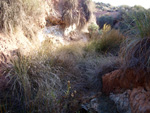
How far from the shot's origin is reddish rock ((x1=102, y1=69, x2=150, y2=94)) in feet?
8.26

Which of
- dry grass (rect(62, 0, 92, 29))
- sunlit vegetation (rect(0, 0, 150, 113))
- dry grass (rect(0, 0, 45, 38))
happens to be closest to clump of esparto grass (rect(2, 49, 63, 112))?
sunlit vegetation (rect(0, 0, 150, 113))

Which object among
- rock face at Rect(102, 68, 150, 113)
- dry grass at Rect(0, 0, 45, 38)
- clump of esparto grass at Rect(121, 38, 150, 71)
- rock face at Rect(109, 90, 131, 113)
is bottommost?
rock face at Rect(109, 90, 131, 113)

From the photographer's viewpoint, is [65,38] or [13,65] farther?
[65,38]

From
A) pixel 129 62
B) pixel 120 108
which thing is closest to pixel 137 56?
pixel 129 62

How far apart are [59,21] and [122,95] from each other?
6.04 meters

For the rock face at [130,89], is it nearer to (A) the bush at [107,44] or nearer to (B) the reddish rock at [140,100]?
(B) the reddish rock at [140,100]

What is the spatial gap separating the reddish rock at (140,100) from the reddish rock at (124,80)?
0.12m

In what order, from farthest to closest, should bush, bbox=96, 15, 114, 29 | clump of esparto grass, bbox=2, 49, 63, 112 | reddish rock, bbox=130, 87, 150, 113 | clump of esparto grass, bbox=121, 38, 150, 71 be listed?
1. bush, bbox=96, 15, 114, 29
2. clump of esparto grass, bbox=2, 49, 63, 112
3. clump of esparto grass, bbox=121, 38, 150, 71
4. reddish rock, bbox=130, 87, 150, 113

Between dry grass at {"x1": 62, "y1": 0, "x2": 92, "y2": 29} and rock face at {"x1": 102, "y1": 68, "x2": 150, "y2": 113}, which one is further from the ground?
dry grass at {"x1": 62, "y1": 0, "x2": 92, "y2": 29}

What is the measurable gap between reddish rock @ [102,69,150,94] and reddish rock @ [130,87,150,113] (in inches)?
4.8

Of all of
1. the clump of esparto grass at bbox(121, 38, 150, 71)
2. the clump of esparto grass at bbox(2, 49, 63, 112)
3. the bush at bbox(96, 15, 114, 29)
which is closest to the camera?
the clump of esparto grass at bbox(121, 38, 150, 71)

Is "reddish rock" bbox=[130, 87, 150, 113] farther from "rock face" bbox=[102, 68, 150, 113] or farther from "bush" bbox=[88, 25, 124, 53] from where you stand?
"bush" bbox=[88, 25, 124, 53]

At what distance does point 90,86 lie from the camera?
3.84m

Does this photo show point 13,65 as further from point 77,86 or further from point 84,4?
point 84,4
